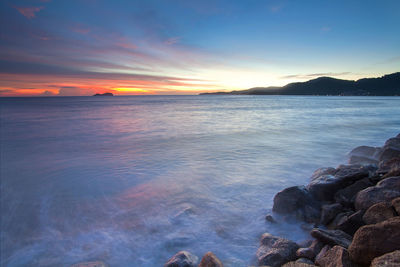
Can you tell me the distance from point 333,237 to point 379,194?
4.89 ft

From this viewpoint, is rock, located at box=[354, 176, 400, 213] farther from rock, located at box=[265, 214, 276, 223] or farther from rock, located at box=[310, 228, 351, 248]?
rock, located at box=[265, 214, 276, 223]

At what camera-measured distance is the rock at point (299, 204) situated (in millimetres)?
4562

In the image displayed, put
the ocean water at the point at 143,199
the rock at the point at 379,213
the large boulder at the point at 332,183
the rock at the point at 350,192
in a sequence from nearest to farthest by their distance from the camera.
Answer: the rock at the point at 379,213
the ocean water at the point at 143,199
the rock at the point at 350,192
the large boulder at the point at 332,183

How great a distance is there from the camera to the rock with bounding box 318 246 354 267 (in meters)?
2.55

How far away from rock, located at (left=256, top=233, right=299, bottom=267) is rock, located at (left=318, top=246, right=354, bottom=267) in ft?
1.63

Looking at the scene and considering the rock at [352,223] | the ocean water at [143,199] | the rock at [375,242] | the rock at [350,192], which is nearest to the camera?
the rock at [375,242]

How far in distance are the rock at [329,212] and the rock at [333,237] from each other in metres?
0.83

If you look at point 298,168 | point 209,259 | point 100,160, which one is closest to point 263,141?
point 298,168

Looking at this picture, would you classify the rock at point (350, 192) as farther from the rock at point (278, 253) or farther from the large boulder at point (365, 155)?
the large boulder at point (365, 155)

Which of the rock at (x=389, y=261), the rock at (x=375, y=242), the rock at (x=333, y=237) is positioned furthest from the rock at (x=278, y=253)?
the rock at (x=389, y=261)

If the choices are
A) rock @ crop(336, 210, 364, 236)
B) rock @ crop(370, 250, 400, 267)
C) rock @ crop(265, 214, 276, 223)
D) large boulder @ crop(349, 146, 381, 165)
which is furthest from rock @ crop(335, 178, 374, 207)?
large boulder @ crop(349, 146, 381, 165)

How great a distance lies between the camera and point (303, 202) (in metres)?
4.73

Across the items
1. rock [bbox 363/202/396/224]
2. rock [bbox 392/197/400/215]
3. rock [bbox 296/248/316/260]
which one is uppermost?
rock [bbox 392/197/400/215]

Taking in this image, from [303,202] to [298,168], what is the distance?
421 centimetres
